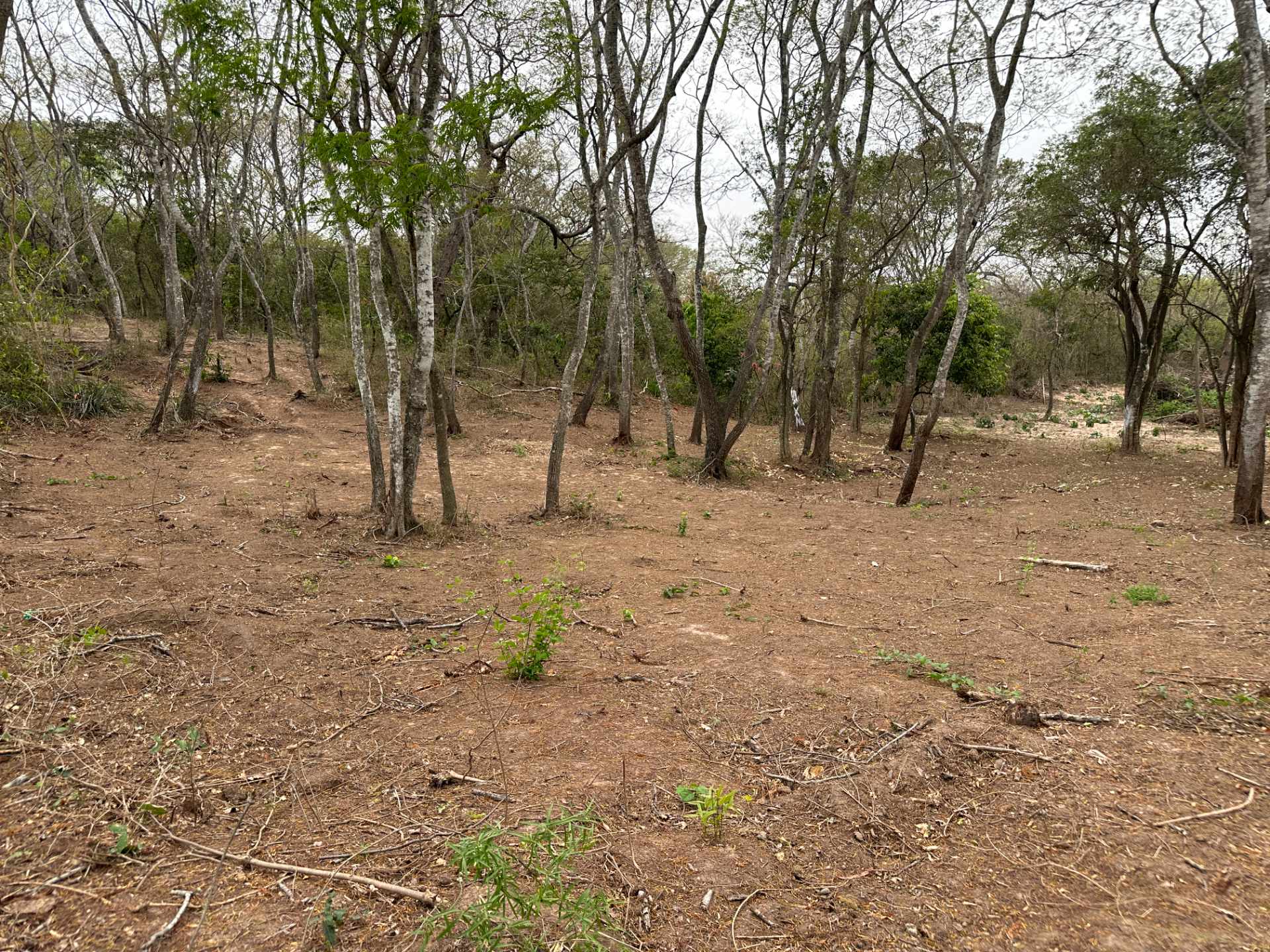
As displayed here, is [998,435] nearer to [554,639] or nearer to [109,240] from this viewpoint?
[554,639]

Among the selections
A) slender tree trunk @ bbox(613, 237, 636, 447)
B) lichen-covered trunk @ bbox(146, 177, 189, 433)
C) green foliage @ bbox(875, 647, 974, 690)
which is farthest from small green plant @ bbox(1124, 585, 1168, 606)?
lichen-covered trunk @ bbox(146, 177, 189, 433)

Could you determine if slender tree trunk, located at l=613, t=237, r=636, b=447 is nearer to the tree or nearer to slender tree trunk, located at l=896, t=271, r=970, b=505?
slender tree trunk, located at l=896, t=271, r=970, b=505

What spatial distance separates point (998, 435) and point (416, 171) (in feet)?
66.9

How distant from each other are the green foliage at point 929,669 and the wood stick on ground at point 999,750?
72 centimetres

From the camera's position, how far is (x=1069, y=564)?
7.03 metres

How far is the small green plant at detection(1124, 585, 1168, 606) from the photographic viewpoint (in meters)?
5.72

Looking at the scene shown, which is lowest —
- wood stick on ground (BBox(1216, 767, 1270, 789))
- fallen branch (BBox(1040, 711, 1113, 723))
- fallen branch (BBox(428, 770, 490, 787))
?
fallen branch (BBox(428, 770, 490, 787))

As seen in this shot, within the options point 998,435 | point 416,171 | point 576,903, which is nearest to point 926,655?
point 576,903

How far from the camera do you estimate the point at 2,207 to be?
9.54 metres

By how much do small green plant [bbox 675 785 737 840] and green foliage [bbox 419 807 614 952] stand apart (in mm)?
491

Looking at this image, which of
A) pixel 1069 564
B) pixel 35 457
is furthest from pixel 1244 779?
pixel 35 457

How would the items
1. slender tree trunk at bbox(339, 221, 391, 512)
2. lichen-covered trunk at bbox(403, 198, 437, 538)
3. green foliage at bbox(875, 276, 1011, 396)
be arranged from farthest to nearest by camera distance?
green foliage at bbox(875, 276, 1011, 396) → slender tree trunk at bbox(339, 221, 391, 512) → lichen-covered trunk at bbox(403, 198, 437, 538)

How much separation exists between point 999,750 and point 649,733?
5.60 feet

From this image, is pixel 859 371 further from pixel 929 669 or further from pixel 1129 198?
pixel 929 669
